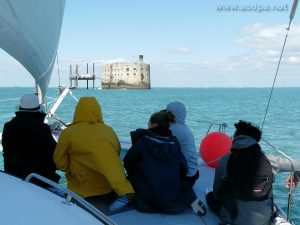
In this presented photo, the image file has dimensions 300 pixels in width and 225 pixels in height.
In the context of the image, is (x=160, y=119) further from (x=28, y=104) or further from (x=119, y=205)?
(x=28, y=104)

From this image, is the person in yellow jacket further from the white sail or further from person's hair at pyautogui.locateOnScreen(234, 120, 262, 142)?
person's hair at pyautogui.locateOnScreen(234, 120, 262, 142)

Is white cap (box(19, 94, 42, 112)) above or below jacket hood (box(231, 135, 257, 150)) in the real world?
above

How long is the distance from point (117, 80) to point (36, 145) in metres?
110

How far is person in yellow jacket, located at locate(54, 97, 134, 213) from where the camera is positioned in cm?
378

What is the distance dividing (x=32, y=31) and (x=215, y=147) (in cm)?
313

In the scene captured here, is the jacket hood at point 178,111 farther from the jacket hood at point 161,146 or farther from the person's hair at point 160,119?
the jacket hood at point 161,146

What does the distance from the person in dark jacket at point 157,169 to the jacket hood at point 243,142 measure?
1.72ft

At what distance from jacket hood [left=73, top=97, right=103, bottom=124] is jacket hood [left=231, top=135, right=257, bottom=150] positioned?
1.25 m

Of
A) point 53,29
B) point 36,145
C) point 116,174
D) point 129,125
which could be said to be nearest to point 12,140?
point 36,145

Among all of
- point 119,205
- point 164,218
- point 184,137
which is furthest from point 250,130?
point 119,205

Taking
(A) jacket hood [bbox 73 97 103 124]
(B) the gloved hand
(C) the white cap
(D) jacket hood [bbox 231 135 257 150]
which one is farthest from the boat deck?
(C) the white cap

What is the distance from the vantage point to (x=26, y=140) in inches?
149

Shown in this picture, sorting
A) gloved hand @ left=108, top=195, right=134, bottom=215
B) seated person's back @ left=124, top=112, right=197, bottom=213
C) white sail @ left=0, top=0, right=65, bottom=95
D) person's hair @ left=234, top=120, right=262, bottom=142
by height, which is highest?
white sail @ left=0, top=0, right=65, bottom=95

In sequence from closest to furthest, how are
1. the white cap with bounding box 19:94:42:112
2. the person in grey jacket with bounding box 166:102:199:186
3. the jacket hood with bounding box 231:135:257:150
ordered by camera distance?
the jacket hood with bounding box 231:135:257:150 < the white cap with bounding box 19:94:42:112 < the person in grey jacket with bounding box 166:102:199:186
